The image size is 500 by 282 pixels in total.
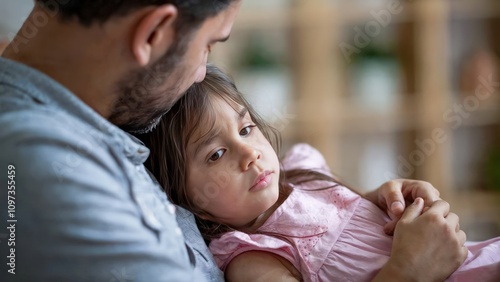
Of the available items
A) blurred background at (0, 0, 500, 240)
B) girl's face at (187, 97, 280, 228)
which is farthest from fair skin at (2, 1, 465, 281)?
blurred background at (0, 0, 500, 240)

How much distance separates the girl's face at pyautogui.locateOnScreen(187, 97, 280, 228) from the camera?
115cm

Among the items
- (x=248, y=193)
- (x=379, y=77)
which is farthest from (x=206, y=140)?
(x=379, y=77)

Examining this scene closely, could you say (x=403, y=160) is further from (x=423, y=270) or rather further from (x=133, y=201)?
(x=133, y=201)

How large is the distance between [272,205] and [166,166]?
0.70 ft

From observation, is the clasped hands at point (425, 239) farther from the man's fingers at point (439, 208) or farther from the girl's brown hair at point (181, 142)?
the girl's brown hair at point (181, 142)

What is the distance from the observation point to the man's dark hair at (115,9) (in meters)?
0.86

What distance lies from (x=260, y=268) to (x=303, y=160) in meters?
0.42

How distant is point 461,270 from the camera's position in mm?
1076

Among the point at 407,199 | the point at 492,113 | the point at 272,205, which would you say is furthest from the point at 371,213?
the point at 492,113

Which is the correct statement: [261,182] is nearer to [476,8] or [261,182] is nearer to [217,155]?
[217,155]

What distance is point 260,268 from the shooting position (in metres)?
1.08

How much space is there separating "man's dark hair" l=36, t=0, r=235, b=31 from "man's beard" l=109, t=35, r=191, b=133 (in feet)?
0.10

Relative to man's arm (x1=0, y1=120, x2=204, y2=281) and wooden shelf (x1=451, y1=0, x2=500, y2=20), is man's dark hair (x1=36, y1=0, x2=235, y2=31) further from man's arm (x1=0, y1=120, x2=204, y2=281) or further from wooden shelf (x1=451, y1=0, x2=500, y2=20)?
wooden shelf (x1=451, y1=0, x2=500, y2=20)

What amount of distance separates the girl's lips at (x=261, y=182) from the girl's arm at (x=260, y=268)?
0.12 m
